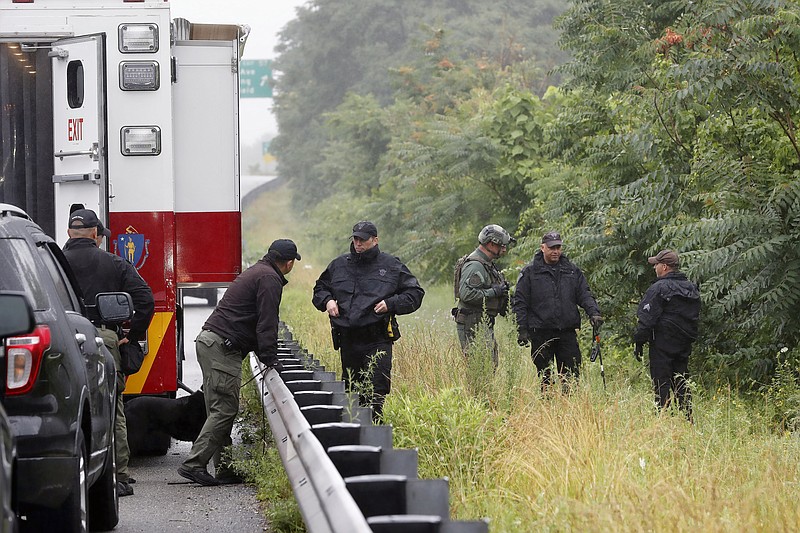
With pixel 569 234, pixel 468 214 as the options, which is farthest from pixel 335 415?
pixel 468 214

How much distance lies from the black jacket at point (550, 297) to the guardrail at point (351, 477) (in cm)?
426

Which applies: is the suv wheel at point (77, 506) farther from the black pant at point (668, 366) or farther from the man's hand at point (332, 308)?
the black pant at point (668, 366)

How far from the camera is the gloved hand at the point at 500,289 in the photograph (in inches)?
490

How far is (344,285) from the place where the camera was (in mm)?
10469

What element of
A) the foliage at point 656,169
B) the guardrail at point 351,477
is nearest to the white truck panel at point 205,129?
the guardrail at point 351,477

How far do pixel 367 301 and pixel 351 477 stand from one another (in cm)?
478

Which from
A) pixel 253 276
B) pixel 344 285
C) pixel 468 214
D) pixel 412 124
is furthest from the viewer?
pixel 412 124

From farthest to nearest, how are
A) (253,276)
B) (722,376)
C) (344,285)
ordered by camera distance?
1. (722,376)
2. (344,285)
3. (253,276)

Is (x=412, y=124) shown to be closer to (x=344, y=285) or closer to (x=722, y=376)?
(x=722, y=376)

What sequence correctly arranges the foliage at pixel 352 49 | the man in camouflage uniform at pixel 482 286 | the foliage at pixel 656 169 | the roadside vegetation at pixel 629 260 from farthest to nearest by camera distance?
1. the foliage at pixel 352 49
2. the man in camouflage uniform at pixel 482 286
3. the foliage at pixel 656 169
4. the roadside vegetation at pixel 629 260

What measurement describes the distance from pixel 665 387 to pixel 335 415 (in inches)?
222

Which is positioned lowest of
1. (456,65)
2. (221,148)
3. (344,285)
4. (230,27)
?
(344,285)

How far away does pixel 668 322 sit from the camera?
1239 centimetres

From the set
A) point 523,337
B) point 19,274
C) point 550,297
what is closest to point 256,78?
point 523,337
